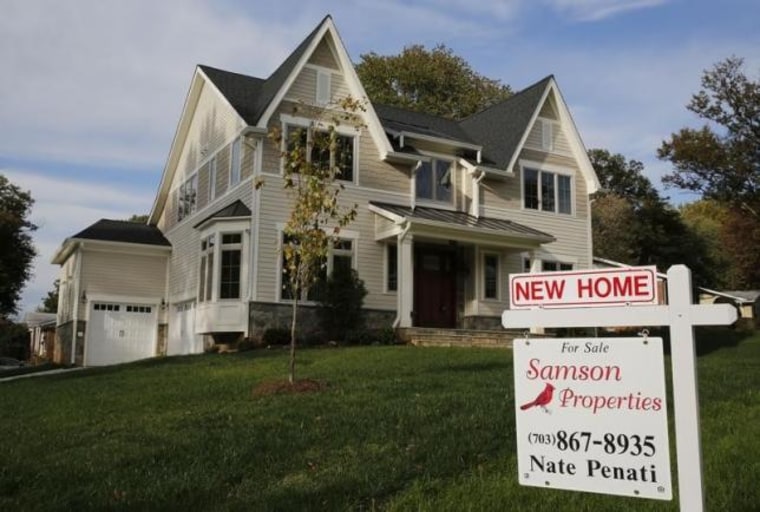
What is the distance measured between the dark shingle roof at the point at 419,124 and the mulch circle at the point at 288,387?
12990mm

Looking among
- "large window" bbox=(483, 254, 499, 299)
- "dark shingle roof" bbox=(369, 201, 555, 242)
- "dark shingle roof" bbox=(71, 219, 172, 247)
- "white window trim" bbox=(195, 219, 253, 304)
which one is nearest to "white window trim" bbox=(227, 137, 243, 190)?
"white window trim" bbox=(195, 219, 253, 304)

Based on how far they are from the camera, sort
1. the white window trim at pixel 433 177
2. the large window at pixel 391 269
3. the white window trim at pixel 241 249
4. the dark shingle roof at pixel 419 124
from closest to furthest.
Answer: the white window trim at pixel 241 249
the large window at pixel 391 269
the white window trim at pixel 433 177
the dark shingle roof at pixel 419 124

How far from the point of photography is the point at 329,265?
19.4 m

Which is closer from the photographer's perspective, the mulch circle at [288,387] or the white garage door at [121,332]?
the mulch circle at [288,387]

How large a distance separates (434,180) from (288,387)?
1340 cm

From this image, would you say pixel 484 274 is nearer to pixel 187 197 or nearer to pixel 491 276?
pixel 491 276

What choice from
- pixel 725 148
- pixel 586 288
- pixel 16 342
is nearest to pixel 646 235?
pixel 725 148

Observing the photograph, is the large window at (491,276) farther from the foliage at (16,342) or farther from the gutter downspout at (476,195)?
the foliage at (16,342)

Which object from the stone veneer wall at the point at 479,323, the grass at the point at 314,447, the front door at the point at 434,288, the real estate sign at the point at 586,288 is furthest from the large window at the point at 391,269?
the real estate sign at the point at 586,288

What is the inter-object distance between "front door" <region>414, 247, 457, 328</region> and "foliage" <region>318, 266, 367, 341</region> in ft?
9.05

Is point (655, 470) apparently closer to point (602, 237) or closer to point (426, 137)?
point (426, 137)

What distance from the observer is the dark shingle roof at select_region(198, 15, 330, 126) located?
19.6 m

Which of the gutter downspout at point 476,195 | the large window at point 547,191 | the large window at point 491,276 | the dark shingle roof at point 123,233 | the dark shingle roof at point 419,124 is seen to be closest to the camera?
the large window at point 491,276

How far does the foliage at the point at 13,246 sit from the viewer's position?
111ft
